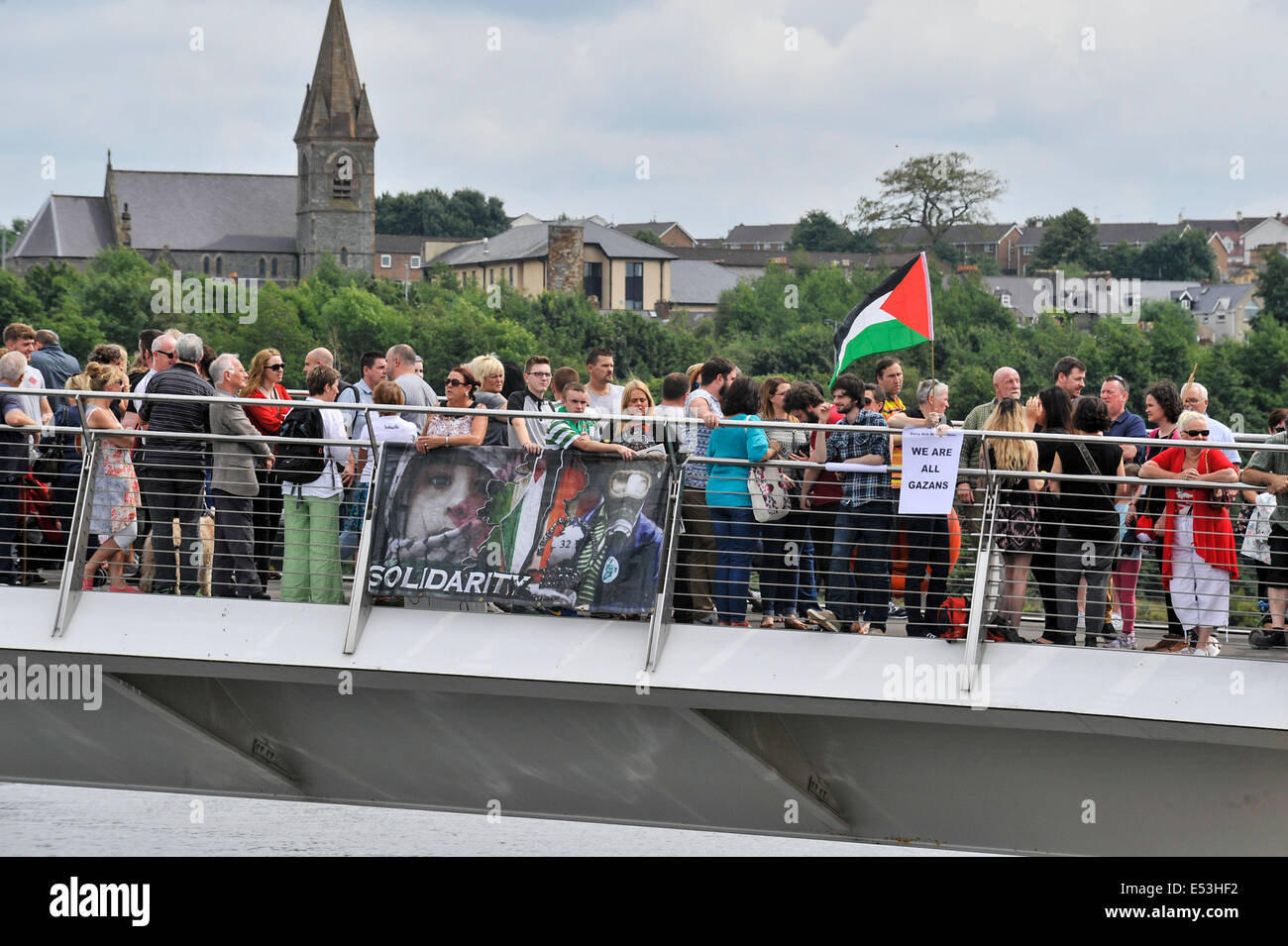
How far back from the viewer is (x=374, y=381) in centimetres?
1105

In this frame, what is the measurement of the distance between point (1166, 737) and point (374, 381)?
5.76 m

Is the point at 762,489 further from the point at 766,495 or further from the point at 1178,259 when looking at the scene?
the point at 1178,259

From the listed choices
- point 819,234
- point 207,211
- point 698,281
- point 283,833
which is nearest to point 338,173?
point 207,211

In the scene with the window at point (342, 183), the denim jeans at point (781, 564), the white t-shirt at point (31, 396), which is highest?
the window at point (342, 183)

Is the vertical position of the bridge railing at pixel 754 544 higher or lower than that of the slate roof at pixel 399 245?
lower

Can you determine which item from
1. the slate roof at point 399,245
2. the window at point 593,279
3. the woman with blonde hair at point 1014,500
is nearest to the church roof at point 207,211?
the slate roof at point 399,245

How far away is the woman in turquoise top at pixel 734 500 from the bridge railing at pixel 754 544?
2 cm

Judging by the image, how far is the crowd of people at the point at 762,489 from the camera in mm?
8680

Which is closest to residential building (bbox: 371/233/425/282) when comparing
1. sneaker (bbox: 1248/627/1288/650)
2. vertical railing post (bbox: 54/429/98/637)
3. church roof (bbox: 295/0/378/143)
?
church roof (bbox: 295/0/378/143)

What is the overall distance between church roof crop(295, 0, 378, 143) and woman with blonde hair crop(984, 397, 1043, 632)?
136 meters

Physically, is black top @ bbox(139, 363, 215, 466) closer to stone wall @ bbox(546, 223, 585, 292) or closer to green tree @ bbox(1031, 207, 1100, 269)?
stone wall @ bbox(546, 223, 585, 292)

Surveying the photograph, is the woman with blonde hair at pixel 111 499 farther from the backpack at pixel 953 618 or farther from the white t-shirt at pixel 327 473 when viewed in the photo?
the backpack at pixel 953 618
